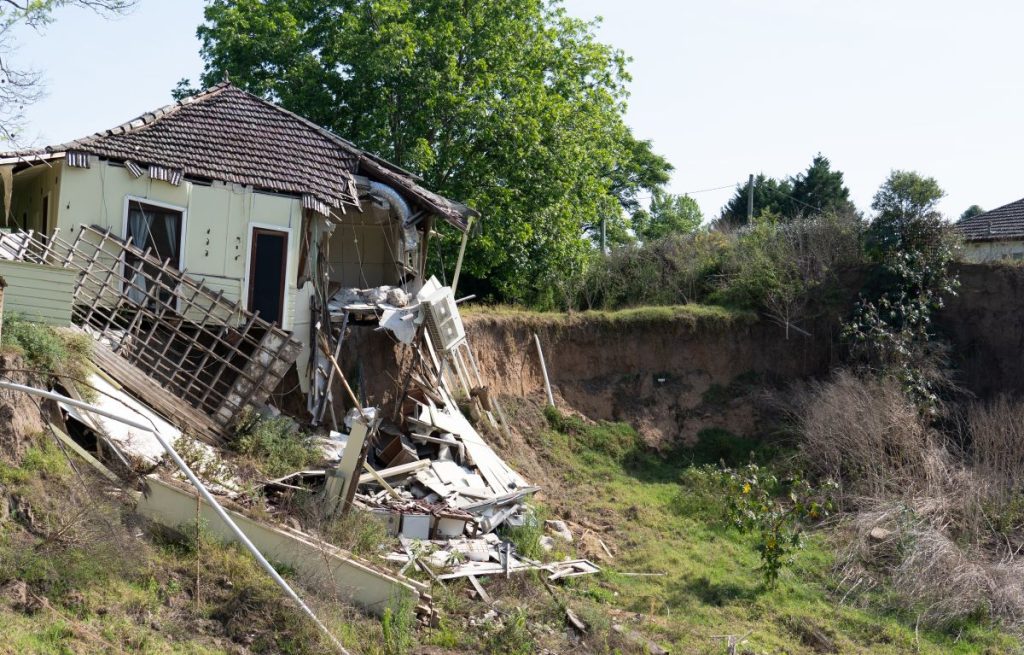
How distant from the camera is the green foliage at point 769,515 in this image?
16.4 metres

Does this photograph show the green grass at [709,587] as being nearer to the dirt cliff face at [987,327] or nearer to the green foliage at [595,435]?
the green foliage at [595,435]

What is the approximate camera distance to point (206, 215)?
17.5 meters

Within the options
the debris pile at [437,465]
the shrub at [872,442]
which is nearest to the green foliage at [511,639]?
the debris pile at [437,465]

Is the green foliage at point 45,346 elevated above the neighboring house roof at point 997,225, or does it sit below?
below

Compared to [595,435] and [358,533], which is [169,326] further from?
[595,435]

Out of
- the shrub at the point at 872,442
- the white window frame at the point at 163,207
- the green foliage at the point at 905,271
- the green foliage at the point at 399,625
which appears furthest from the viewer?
the green foliage at the point at 905,271

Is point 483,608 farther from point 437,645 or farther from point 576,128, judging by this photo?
point 576,128

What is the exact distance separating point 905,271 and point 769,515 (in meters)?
9.66

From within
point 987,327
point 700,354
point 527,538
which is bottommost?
point 527,538

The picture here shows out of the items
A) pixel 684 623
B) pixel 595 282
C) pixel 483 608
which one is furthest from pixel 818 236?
pixel 483 608

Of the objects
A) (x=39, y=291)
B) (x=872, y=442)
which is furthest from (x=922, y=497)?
(x=39, y=291)

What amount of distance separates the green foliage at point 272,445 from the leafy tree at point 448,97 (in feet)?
30.8

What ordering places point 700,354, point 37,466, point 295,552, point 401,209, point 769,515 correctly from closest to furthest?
point 37,466 < point 295,552 < point 769,515 < point 401,209 < point 700,354

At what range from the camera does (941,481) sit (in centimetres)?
1939
